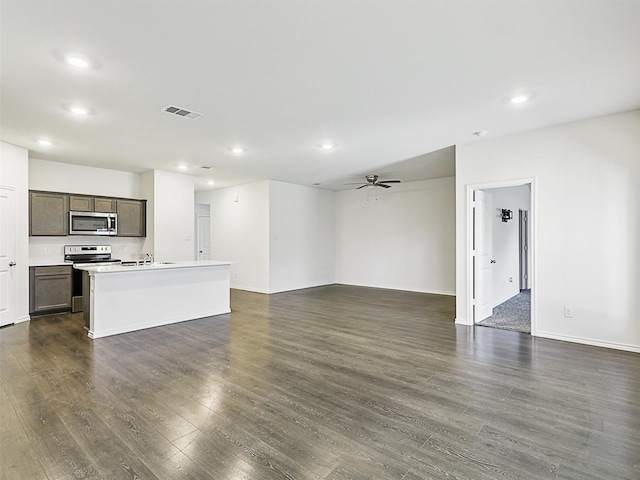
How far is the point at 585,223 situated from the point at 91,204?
7878 mm

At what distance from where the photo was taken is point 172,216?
7.41m

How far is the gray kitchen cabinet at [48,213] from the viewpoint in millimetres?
5848

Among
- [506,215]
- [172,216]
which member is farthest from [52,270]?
[506,215]

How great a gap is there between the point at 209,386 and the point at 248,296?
16.4 feet

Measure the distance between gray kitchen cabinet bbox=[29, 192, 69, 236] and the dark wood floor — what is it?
1.97m

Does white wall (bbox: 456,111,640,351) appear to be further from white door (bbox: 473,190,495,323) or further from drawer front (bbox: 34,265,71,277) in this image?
drawer front (bbox: 34,265,71,277)

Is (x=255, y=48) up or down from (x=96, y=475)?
up

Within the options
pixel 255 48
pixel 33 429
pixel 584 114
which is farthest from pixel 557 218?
pixel 33 429

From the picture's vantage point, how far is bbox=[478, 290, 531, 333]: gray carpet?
5094 millimetres

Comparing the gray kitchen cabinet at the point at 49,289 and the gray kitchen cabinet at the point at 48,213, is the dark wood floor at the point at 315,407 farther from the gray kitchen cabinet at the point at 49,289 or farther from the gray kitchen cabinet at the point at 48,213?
the gray kitchen cabinet at the point at 48,213

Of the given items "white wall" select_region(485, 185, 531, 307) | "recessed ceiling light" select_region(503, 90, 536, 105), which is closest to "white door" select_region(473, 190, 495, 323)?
"white wall" select_region(485, 185, 531, 307)

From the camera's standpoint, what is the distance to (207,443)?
85.5 inches

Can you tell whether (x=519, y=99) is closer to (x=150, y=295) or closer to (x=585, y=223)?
(x=585, y=223)

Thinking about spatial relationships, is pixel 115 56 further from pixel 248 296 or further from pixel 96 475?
pixel 248 296
